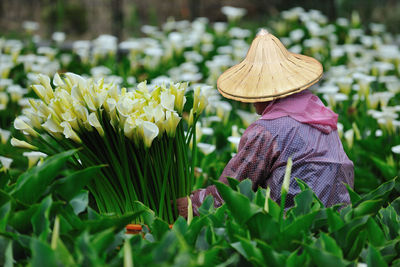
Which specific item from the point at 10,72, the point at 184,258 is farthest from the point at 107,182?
the point at 10,72

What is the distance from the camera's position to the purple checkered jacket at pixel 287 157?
222 centimetres

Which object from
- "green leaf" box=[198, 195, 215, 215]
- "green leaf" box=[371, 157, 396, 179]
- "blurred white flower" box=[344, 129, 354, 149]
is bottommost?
"green leaf" box=[371, 157, 396, 179]

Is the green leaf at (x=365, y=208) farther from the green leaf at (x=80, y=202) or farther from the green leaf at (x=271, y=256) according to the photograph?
the green leaf at (x=80, y=202)

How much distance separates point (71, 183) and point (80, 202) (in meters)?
0.13

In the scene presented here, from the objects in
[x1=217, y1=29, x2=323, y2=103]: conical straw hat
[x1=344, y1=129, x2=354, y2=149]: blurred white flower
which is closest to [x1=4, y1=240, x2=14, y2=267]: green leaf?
[x1=217, y1=29, x2=323, y2=103]: conical straw hat

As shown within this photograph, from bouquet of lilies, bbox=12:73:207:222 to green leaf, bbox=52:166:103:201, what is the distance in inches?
13.9

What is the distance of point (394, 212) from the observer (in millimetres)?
1985

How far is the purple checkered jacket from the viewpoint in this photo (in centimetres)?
222

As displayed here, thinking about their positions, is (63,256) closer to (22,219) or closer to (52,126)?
(22,219)

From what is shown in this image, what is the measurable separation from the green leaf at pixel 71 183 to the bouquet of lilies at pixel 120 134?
0.35 metres

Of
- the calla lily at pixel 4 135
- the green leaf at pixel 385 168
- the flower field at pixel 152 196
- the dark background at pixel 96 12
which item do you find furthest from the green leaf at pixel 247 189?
the dark background at pixel 96 12

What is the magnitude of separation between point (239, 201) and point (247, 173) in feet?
1.77

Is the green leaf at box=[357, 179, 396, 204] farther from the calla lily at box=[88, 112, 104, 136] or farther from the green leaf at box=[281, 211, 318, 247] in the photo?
the calla lily at box=[88, 112, 104, 136]

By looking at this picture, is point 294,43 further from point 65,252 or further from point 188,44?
point 65,252
